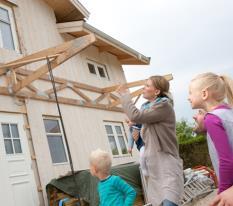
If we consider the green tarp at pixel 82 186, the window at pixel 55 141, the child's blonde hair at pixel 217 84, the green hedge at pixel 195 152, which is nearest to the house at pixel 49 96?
the window at pixel 55 141

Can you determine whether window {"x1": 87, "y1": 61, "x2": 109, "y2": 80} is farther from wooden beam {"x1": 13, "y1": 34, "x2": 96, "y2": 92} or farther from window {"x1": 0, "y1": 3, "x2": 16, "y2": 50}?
wooden beam {"x1": 13, "y1": 34, "x2": 96, "y2": 92}

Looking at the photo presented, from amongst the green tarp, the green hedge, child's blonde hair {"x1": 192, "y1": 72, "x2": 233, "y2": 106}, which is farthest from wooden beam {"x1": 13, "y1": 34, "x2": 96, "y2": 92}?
the green hedge

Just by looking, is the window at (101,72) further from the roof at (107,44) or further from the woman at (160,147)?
the woman at (160,147)

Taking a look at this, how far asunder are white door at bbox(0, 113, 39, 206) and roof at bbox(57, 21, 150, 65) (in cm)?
420

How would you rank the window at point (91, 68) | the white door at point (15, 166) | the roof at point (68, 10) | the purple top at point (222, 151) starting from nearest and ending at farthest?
1. the purple top at point (222, 151)
2. the white door at point (15, 166)
3. the roof at point (68, 10)
4. the window at point (91, 68)

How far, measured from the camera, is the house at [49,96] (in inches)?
287

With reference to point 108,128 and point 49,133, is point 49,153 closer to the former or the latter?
point 49,133

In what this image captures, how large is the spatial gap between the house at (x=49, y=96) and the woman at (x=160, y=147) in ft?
11.6

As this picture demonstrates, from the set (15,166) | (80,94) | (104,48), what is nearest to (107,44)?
(104,48)

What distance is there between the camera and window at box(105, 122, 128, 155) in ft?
38.0

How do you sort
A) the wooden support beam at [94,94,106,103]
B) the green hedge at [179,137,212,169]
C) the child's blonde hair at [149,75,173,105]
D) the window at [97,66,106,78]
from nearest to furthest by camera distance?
the child's blonde hair at [149,75,173,105], the wooden support beam at [94,94,106,103], the window at [97,66,106,78], the green hedge at [179,137,212,169]

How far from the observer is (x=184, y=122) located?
3731 cm

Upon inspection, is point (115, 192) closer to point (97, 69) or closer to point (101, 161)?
point (101, 161)

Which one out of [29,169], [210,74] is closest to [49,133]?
[29,169]
